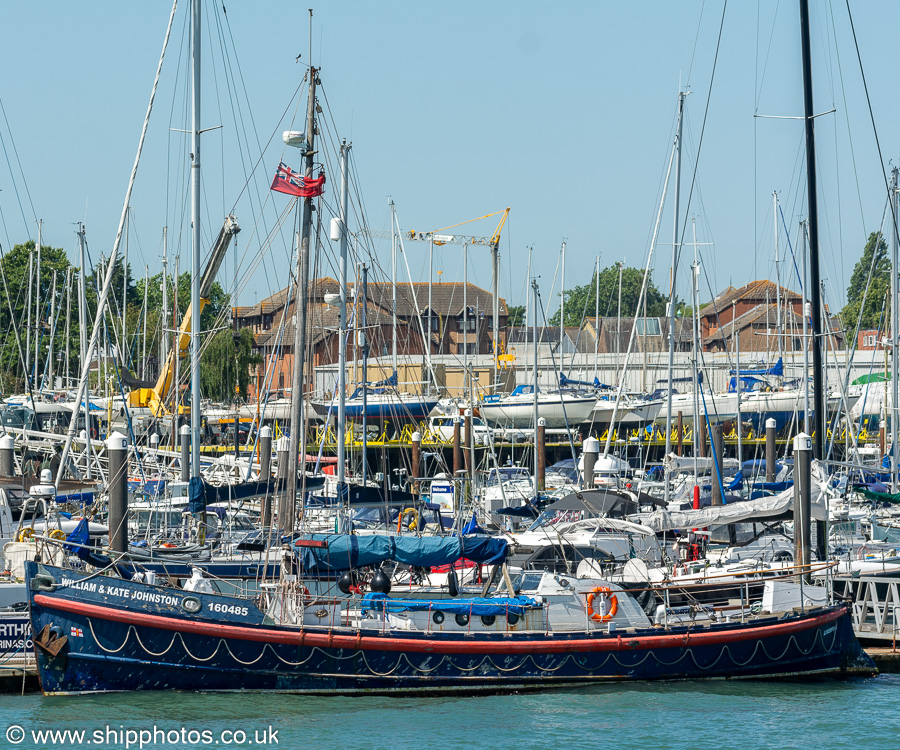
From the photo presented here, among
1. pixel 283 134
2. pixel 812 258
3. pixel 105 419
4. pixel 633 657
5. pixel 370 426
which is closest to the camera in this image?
pixel 633 657

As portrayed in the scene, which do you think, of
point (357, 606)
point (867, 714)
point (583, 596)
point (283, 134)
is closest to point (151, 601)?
point (357, 606)

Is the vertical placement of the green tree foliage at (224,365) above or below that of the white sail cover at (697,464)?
above

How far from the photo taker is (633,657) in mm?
21078

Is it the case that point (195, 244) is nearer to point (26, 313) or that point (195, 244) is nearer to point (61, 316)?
point (26, 313)

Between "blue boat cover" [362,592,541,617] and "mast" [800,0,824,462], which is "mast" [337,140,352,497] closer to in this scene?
"blue boat cover" [362,592,541,617]

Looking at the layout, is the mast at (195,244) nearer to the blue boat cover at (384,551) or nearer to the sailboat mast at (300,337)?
the sailboat mast at (300,337)

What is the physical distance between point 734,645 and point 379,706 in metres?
6.83

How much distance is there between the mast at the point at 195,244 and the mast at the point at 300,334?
5.71 metres

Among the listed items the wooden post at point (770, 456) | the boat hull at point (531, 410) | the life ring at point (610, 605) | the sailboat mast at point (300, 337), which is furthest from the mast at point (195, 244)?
the boat hull at point (531, 410)

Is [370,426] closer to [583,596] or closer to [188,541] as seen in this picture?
[188,541]

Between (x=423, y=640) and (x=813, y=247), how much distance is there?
11954 millimetres

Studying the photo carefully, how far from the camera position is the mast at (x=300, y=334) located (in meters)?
21.7

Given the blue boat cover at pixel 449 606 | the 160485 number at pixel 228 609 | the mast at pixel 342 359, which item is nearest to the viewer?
the 160485 number at pixel 228 609

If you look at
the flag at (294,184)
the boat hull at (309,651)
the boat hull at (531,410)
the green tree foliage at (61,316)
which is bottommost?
the boat hull at (309,651)
